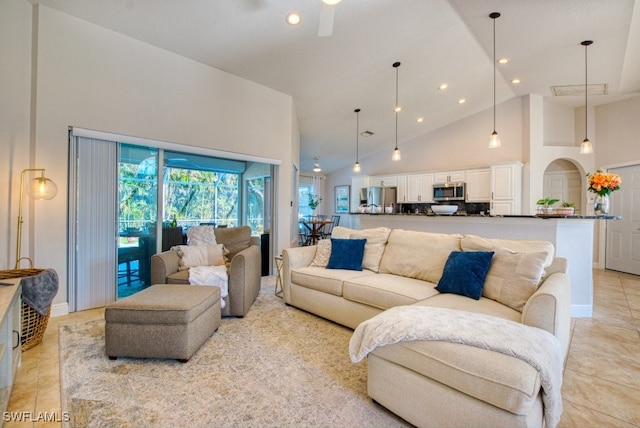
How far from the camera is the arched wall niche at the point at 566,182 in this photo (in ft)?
20.7

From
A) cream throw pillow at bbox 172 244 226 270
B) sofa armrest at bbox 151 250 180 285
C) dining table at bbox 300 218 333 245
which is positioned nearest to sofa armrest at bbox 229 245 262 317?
cream throw pillow at bbox 172 244 226 270

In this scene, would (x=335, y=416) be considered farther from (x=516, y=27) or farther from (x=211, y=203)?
(x=516, y=27)

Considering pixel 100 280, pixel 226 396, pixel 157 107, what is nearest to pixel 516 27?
pixel 157 107

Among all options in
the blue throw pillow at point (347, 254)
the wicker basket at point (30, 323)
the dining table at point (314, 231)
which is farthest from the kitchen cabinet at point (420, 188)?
the wicker basket at point (30, 323)

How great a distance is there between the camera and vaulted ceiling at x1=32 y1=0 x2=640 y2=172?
3189 millimetres

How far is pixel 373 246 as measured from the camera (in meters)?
3.42

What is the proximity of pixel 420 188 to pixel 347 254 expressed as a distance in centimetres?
487

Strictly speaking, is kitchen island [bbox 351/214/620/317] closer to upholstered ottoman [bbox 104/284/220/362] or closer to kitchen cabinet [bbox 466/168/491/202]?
kitchen cabinet [bbox 466/168/491/202]

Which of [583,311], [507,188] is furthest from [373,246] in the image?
[507,188]

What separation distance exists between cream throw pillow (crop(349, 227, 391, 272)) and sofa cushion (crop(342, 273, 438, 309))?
Result: 0.31 meters

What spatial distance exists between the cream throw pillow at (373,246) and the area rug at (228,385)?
83cm

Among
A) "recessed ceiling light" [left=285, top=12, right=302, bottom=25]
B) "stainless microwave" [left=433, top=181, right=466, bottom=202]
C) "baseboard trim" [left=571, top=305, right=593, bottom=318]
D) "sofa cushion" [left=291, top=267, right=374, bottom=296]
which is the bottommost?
"baseboard trim" [left=571, top=305, right=593, bottom=318]

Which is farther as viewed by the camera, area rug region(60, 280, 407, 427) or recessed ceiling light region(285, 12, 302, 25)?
recessed ceiling light region(285, 12, 302, 25)

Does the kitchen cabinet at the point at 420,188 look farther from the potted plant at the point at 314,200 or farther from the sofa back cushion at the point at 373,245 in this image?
the sofa back cushion at the point at 373,245
